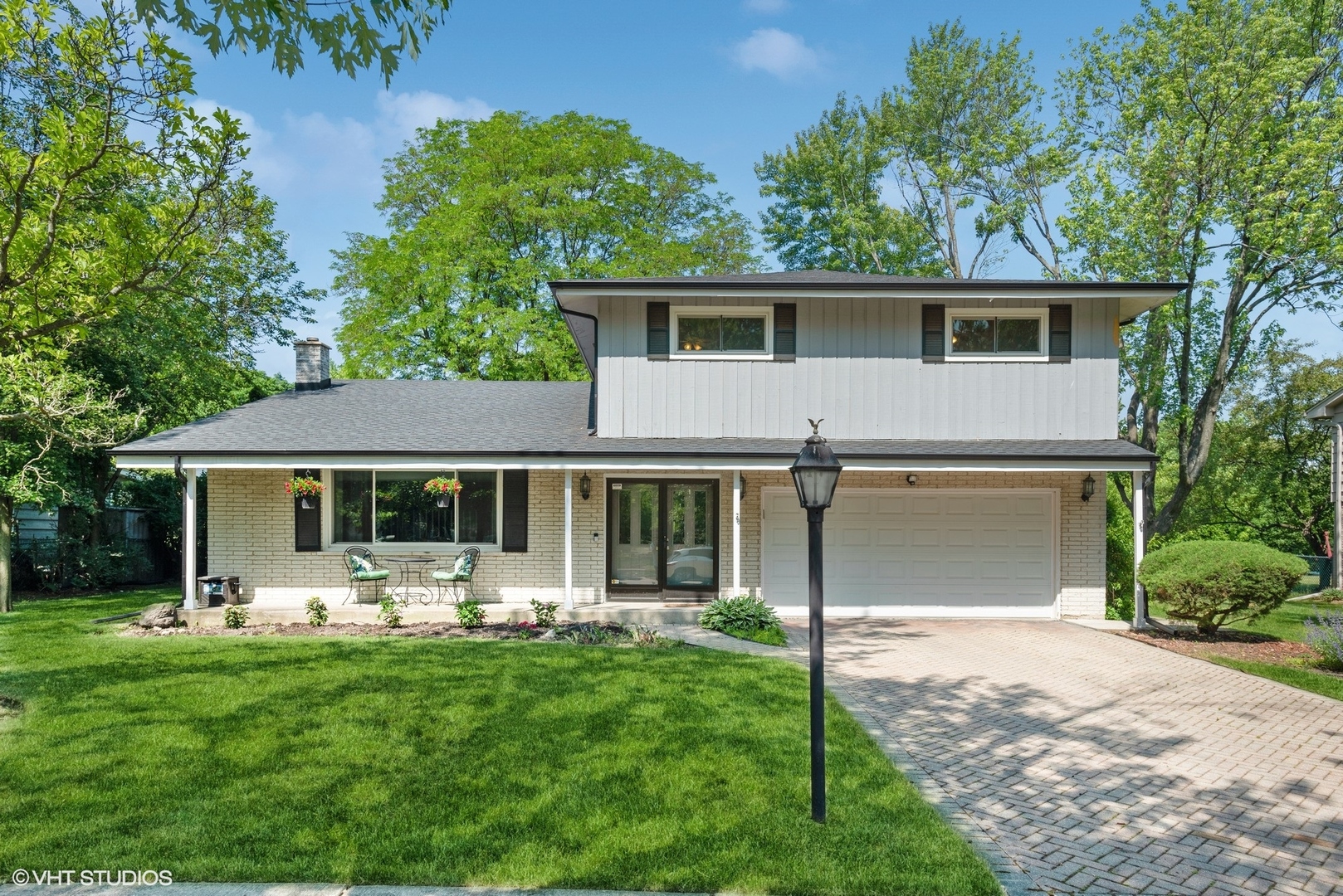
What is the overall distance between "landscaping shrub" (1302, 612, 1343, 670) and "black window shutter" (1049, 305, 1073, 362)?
5.06 m

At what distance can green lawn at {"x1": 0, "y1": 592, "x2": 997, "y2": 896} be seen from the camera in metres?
4.07

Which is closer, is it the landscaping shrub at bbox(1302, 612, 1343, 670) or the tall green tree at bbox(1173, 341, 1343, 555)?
the landscaping shrub at bbox(1302, 612, 1343, 670)

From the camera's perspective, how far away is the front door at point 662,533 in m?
13.3

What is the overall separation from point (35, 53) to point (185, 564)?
7.67 metres

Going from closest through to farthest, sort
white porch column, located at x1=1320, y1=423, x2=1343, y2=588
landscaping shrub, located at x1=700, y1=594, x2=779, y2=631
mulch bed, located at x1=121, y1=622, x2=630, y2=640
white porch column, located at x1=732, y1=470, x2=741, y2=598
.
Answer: mulch bed, located at x1=121, y1=622, x2=630, y2=640 < landscaping shrub, located at x1=700, y1=594, x2=779, y2=631 < white porch column, located at x1=732, y1=470, x2=741, y2=598 < white porch column, located at x1=1320, y1=423, x2=1343, y2=588

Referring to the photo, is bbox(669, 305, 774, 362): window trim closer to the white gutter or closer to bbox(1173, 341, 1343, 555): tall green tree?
the white gutter

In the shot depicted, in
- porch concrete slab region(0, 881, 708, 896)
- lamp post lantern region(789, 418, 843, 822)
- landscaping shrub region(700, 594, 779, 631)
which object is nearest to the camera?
porch concrete slab region(0, 881, 708, 896)

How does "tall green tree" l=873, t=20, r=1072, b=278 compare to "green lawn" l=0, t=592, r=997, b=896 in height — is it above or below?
above

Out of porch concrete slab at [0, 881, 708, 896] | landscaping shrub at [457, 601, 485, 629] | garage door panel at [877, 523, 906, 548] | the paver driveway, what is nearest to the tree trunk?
landscaping shrub at [457, 601, 485, 629]

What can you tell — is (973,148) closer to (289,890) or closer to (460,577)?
(460,577)

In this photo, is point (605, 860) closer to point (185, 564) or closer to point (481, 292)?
point (185, 564)

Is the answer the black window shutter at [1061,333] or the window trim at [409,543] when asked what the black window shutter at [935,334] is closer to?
the black window shutter at [1061,333]

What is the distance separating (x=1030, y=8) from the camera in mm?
17719

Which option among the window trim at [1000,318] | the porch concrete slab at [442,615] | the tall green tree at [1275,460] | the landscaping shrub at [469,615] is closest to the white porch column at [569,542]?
the porch concrete slab at [442,615]
